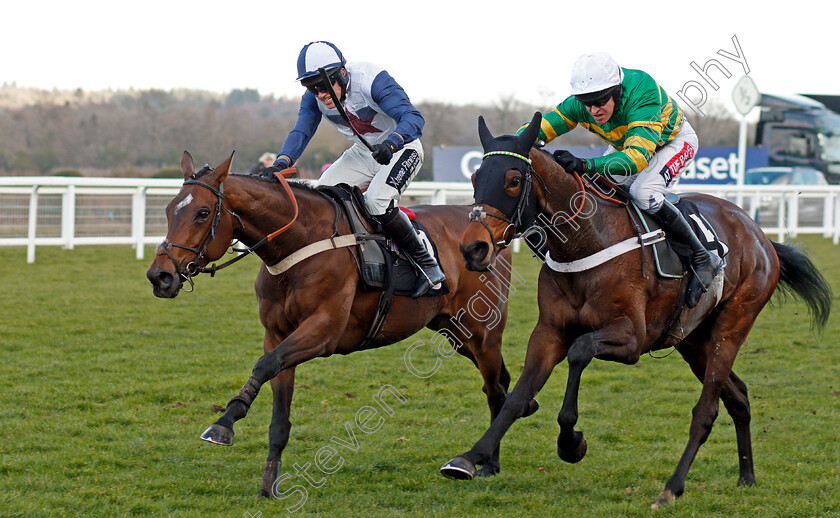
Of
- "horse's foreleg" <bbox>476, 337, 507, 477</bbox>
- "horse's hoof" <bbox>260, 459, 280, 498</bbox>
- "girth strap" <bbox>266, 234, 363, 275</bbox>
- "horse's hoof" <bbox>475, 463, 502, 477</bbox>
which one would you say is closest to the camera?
"horse's hoof" <bbox>260, 459, 280, 498</bbox>

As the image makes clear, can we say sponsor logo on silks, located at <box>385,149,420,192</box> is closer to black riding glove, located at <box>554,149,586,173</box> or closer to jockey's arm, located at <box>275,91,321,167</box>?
jockey's arm, located at <box>275,91,321,167</box>

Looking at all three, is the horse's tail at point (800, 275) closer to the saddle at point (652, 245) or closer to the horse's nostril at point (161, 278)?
the saddle at point (652, 245)

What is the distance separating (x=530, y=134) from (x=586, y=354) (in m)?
0.98

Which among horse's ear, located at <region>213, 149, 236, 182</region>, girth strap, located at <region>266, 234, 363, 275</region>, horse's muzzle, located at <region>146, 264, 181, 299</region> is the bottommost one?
horse's muzzle, located at <region>146, 264, 181, 299</region>

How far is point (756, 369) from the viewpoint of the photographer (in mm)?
7535

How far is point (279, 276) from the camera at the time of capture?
14.6 feet

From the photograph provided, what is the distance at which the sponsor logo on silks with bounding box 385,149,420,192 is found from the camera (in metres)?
4.97

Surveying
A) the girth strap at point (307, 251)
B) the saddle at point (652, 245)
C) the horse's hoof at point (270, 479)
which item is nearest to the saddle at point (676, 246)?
the saddle at point (652, 245)

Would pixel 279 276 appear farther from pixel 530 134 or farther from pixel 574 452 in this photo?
pixel 574 452

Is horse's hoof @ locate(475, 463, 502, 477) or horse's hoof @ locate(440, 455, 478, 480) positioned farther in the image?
horse's hoof @ locate(475, 463, 502, 477)

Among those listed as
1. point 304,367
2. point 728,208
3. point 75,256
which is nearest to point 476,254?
point 728,208

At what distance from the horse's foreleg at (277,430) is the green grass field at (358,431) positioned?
13 centimetres

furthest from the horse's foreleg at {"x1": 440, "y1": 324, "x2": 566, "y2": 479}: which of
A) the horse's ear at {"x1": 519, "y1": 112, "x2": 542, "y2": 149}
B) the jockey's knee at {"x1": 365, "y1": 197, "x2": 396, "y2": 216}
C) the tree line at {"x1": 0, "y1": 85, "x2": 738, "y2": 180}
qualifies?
the tree line at {"x1": 0, "y1": 85, "x2": 738, "y2": 180}

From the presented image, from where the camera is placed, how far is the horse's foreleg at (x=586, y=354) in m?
3.76
